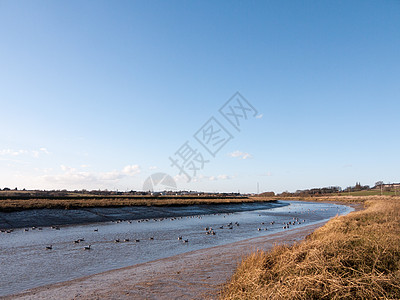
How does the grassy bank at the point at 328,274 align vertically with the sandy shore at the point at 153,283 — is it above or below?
above

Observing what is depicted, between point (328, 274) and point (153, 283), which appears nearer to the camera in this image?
point (328, 274)

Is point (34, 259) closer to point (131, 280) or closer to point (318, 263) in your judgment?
point (131, 280)

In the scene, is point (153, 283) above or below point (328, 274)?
below

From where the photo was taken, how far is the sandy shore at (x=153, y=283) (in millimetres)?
9227

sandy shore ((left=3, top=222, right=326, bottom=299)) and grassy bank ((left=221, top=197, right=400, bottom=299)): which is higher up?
grassy bank ((left=221, top=197, right=400, bottom=299))

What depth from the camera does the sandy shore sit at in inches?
363

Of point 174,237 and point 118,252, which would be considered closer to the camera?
point 118,252

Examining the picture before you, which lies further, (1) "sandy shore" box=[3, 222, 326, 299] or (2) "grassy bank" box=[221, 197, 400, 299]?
(1) "sandy shore" box=[3, 222, 326, 299]

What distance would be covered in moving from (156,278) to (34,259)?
783cm

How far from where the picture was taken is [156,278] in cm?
1102

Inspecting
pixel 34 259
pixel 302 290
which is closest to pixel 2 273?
pixel 34 259

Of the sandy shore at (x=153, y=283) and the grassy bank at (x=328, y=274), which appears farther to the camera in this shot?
the sandy shore at (x=153, y=283)

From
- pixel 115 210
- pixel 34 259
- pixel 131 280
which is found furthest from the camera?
pixel 115 210

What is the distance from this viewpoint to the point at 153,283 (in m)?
10.4
